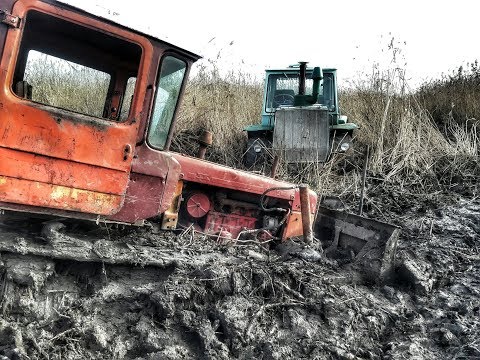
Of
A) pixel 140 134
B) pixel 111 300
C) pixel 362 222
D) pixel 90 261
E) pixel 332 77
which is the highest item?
pixel 332 77

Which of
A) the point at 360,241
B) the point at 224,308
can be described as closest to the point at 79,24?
the point at 224,308

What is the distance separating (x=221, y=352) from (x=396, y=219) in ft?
12.9

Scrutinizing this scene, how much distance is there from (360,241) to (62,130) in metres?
2.99

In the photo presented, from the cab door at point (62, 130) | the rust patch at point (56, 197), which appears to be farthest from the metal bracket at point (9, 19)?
the rust patch at point (56, 197)

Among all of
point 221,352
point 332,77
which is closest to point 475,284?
point 221,352

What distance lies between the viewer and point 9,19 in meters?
2.64

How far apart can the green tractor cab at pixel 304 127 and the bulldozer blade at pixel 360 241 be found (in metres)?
2.20

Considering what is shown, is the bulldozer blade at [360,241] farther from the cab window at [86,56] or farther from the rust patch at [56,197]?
the cab window at [86,56]

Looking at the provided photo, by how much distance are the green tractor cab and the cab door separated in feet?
14.2

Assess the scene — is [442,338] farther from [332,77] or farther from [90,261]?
[332,77]

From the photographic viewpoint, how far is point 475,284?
13.4ft

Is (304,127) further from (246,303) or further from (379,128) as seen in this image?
(246,303)

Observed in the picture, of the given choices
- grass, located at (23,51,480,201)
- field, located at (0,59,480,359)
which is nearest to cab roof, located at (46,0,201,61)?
field, located at (0,59,480,359)

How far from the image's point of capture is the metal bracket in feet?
8.64
